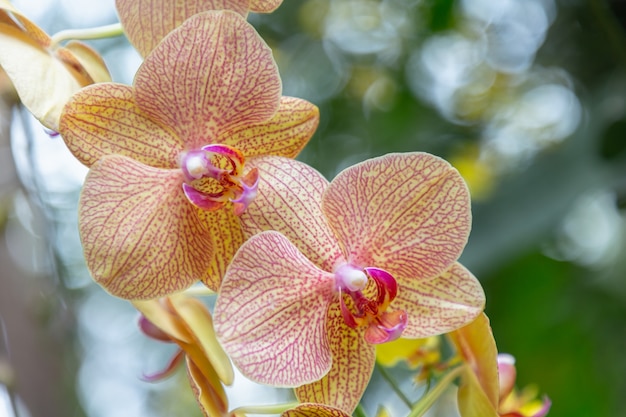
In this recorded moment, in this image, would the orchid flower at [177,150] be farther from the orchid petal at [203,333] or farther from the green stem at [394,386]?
the green stem at [394,386]

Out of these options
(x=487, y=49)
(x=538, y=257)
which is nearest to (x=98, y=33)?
(x=538, y=257)

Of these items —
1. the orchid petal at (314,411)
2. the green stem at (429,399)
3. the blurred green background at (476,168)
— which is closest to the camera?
the orchid petal at (314,411)

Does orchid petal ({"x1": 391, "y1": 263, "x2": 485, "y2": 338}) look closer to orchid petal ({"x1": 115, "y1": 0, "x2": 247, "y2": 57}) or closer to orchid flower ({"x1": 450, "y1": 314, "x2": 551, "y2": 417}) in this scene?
orchid flower ({"x1": 450, "y1": 314, "x2": 551, "y2": 417})

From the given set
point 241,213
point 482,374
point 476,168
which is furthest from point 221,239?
point 476,168

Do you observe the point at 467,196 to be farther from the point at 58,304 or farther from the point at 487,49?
the point at 487,49

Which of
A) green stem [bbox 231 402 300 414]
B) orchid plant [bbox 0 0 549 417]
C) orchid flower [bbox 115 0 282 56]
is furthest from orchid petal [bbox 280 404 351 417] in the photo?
orchid flower [bbox 115 0 282 56]

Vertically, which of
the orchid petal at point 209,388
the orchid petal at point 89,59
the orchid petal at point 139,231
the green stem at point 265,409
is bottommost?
the green stem at point 265,409

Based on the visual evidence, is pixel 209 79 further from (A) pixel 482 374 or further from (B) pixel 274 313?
(A) pixel 482 374

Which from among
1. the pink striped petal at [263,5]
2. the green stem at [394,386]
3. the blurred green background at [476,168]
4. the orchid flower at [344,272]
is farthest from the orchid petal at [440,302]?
the blurred green background at [476,168]
